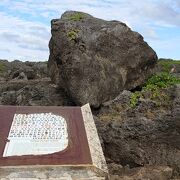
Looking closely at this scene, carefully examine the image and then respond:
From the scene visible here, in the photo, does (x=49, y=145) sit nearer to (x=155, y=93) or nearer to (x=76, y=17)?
(x=155, y=93)

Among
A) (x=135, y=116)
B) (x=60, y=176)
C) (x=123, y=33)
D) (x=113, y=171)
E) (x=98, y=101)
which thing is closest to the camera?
(x=60, y=176)

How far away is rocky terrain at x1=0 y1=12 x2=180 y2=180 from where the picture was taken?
25.0 ft

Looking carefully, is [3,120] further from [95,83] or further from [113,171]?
[95,83]

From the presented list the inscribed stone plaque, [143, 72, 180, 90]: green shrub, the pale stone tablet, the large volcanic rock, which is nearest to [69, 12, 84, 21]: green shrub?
the large volcanic rock

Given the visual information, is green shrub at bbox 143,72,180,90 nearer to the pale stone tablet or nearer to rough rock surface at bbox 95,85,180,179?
rough rock surface at bbox 95,85,180,179

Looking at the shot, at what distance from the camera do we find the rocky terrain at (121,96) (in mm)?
7621

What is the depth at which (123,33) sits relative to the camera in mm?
10664

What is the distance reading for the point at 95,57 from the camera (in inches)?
403

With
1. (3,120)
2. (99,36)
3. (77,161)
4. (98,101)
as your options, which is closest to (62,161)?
(77,161)

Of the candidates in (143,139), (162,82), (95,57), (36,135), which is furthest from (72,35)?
(36,135)

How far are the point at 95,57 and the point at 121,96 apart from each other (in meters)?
2.01

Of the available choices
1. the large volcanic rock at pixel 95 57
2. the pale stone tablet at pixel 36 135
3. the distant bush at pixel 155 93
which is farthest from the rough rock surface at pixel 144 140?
the large volcanic rock at pixel 95 57

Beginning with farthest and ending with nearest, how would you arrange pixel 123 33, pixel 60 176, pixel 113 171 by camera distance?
1. pixel 123 33
2. pixel 113 171
3. pixel 60 176

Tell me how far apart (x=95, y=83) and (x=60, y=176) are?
5.66 m
